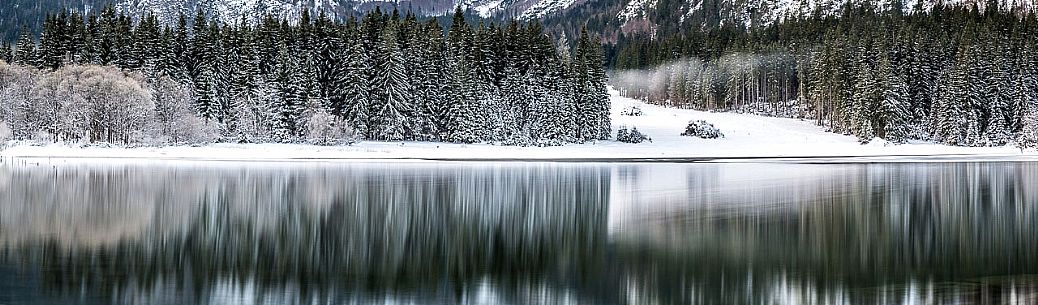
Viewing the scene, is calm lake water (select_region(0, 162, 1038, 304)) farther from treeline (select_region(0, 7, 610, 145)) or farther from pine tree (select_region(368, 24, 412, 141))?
treeline (select_region(0, 7, 610, 145))

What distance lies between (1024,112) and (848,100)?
1463cm

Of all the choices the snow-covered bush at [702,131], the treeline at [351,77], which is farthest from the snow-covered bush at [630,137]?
the snow-covered bush at [702,131]

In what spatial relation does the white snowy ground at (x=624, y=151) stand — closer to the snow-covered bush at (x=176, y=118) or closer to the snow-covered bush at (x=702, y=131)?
the snow-covered bush at (x=702, y=131)

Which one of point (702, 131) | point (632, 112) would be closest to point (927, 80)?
point (702, 131)

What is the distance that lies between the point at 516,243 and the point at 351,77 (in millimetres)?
59870

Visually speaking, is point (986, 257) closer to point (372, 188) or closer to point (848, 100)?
point (372, 188)

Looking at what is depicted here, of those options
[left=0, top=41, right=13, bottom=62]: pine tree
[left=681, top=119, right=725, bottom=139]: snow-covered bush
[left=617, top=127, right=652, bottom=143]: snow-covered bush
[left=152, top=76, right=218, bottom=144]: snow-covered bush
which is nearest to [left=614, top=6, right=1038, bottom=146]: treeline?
[left=681, top=119, right=725, bottom=139]: snow-covered bush

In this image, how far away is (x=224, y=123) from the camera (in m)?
77.9

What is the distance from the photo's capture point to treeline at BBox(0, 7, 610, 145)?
7644 cm

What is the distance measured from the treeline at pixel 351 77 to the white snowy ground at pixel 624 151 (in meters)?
2.30

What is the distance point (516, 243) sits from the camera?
1955 cm

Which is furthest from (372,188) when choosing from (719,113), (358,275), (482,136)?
(719,113)

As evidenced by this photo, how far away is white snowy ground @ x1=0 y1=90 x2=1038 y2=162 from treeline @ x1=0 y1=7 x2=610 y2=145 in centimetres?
230

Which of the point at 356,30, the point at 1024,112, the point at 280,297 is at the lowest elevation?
the point at 280,297
